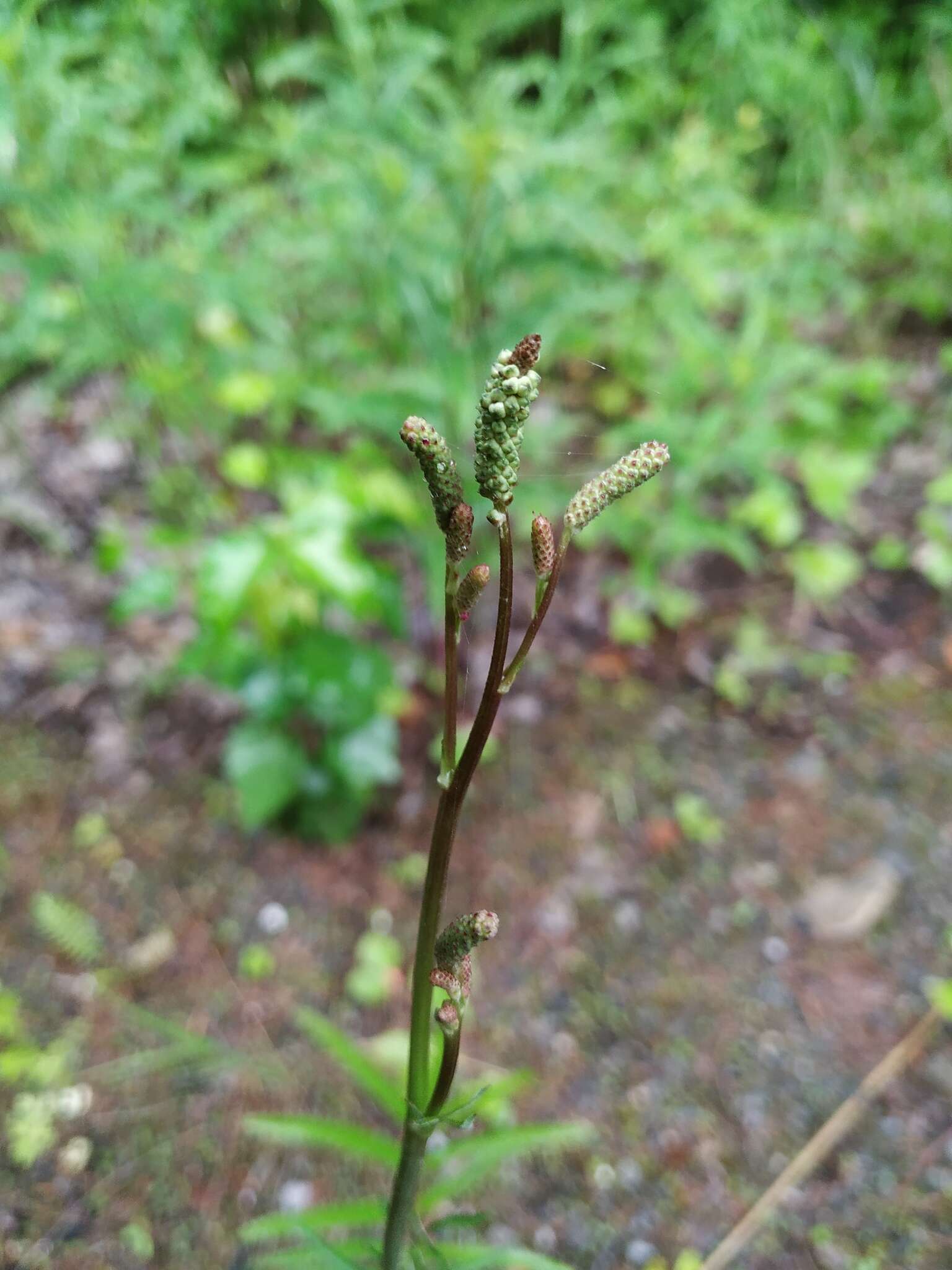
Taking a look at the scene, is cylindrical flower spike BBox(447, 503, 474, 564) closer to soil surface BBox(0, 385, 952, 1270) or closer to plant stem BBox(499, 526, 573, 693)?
plant stem BBox(499, 526, 573, 693)

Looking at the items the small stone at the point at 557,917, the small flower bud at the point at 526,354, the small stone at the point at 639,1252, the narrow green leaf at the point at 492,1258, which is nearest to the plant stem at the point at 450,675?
the small flower bud at the point at 526,354

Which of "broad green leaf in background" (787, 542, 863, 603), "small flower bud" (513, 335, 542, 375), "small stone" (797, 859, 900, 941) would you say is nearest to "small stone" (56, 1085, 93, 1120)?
"small stone" (797, 859, 900, 941)

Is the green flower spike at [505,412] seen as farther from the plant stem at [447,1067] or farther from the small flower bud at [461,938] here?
the plant stem at [447,1067]

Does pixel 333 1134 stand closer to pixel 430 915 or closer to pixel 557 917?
pixel 430 915

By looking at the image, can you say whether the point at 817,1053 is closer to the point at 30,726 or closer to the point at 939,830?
the point at 939,830

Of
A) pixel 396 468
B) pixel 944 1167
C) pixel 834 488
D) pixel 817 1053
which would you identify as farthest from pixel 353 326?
pixel 944 1167

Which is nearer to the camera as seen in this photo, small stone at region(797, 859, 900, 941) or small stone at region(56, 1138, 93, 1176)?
small stone at region(56, 1138, 93, 1176)

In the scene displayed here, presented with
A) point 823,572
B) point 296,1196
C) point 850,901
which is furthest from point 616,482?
point 823,572
